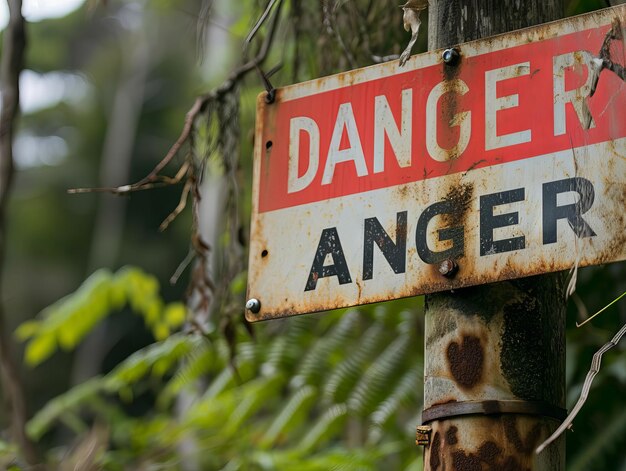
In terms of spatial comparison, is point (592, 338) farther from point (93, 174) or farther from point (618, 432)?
point (93, 174)

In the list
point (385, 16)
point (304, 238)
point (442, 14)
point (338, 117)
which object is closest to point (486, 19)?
point (442, 14)

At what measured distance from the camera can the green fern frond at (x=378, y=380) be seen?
3.72m

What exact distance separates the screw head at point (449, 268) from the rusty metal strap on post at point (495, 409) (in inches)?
8.0

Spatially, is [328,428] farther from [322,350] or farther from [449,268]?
[449,268]

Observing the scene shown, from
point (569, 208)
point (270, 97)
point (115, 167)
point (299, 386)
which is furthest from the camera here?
point (115, 167)

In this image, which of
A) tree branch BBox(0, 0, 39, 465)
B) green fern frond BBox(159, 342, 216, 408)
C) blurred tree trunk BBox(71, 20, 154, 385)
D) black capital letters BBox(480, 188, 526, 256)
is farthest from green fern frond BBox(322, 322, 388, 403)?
blurred tree trunk BBox(71, 20, 154, 385)

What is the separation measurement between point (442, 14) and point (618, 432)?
1.80 meters

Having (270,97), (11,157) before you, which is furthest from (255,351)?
(270,97)

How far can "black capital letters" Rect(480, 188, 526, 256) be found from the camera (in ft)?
5.21

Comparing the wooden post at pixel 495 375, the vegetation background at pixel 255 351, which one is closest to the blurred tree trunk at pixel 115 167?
the vegetation background at pixel 255 351

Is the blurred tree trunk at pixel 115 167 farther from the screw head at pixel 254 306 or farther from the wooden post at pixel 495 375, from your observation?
the wooden post at pixel 495 375

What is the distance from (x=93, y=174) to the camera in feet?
66.6

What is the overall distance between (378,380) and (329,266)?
2.07 metres

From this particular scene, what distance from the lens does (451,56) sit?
1751 mm
